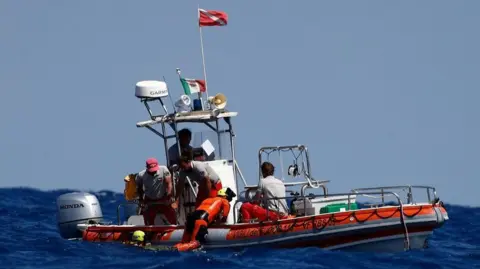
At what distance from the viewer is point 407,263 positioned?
18922 mm

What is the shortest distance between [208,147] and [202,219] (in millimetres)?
2281

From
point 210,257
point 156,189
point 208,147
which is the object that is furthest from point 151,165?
point 210,257

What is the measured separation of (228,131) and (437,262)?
5.39m

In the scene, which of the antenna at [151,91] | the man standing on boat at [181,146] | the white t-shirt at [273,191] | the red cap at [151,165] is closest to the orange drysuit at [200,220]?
the white t-shirt at [273,191]

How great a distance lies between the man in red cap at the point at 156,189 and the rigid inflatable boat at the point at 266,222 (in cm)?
17

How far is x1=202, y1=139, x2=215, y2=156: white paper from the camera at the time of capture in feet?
74.1

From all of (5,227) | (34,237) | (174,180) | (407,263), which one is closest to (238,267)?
(407,263)

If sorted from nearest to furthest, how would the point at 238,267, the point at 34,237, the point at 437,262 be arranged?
the point at 238,267, the point at 437,262, the point at 34,237

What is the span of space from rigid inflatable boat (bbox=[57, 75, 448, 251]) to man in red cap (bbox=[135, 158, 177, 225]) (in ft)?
0.56

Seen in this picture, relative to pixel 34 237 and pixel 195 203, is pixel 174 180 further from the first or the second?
pixel 34 237

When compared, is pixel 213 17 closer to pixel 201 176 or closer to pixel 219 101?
pixel 219 101

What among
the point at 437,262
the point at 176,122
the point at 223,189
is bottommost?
the point at 437,262

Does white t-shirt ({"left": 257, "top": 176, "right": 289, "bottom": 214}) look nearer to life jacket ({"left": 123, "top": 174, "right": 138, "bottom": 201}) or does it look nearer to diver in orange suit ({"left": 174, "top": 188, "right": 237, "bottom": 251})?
diver in orange suit ({"left": 174, "top": 188, "right": 237, "bottom": 251})

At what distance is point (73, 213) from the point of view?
78.5 feet
